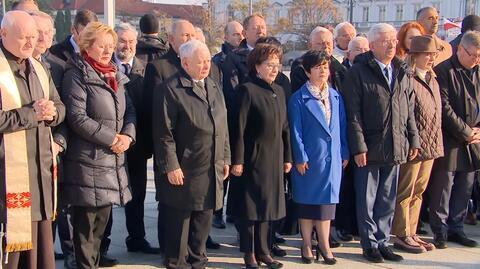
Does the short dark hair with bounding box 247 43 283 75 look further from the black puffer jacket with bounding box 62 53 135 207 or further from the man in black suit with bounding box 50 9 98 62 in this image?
the man in black suit with bounding box 50 9 98 62

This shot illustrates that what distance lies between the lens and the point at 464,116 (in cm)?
613

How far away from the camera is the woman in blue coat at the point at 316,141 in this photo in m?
5.34

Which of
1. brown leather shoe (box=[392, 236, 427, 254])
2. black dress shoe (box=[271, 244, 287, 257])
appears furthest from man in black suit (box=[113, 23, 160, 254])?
brown leather shoe (box=[392, 236, 427, 254])

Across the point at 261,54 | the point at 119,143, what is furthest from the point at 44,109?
the point at 261,54

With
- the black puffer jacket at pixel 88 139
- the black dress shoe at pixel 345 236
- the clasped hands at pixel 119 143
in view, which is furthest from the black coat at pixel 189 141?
the black dress shoe at pixel 345 236

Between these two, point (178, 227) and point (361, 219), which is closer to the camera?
point (178, 227)

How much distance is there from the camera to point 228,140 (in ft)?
16.7

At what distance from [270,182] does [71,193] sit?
1.63 metres

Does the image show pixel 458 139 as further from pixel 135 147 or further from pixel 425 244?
pixel 135 147

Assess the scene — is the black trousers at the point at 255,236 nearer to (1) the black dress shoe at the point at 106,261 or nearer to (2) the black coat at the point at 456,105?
(1) the black dress shoe at the point at 106,261

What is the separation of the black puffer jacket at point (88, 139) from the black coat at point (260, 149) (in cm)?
110

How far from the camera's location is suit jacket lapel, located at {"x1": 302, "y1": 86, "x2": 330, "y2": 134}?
17.4 feet

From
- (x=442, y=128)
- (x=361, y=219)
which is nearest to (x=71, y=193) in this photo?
(x=361, y=219)

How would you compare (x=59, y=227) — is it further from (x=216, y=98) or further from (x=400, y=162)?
(x=400, y=162)
